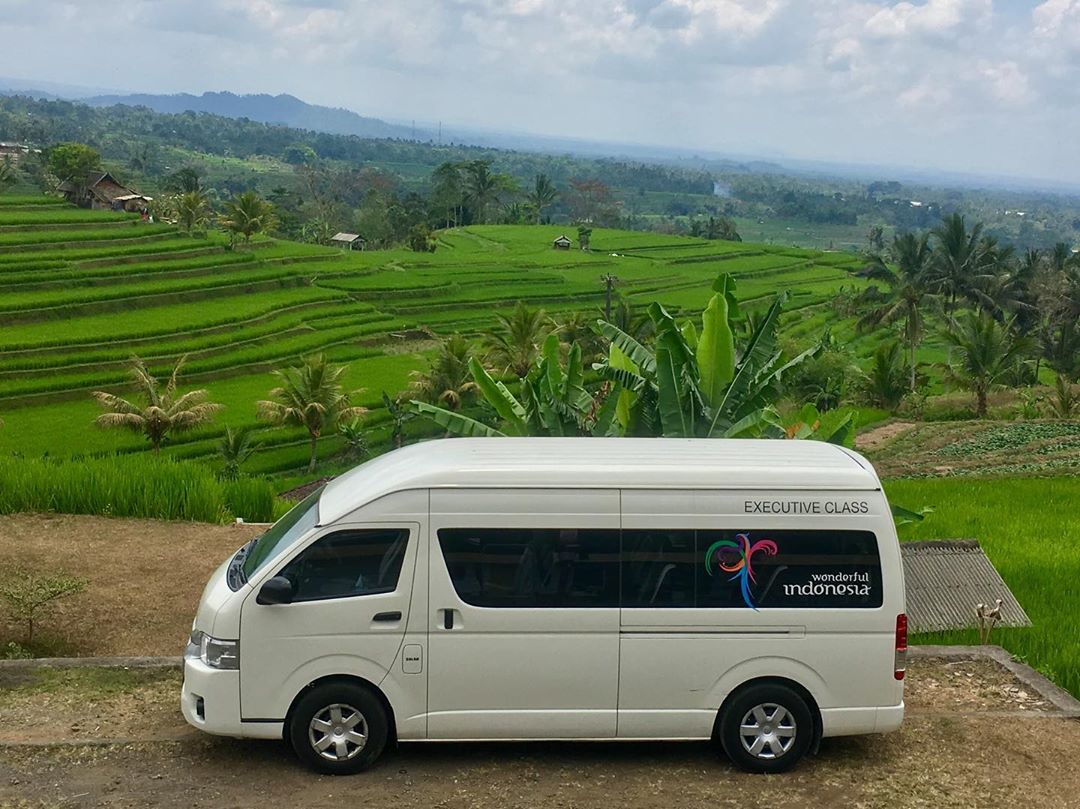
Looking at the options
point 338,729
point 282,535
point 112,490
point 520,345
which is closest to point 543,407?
point 282,535

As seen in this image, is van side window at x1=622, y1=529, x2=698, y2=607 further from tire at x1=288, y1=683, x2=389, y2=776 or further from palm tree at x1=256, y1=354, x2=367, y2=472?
palm tree at x1=256, y1=354, x2=367, y2=472

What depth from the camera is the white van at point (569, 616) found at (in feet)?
21.0

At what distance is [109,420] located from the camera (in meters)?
29.2

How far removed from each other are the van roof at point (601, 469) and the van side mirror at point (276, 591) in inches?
16.8

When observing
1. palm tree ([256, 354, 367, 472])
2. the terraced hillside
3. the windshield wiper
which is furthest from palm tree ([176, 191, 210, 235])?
the windshield wiper

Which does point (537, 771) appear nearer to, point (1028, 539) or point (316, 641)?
point (316, 641)

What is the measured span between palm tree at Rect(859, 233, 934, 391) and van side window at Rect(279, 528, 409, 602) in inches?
1329

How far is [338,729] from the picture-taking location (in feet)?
21.1

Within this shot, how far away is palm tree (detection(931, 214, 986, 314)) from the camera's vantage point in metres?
50.6

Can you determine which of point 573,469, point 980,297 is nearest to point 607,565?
point 573,469

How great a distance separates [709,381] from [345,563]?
5074mm

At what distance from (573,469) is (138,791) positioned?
9.97 feet

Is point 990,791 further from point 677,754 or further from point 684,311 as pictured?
point 684,311

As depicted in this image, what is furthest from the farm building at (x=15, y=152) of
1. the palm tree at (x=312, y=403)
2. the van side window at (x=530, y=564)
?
the van side window at (x=530, y=564)
